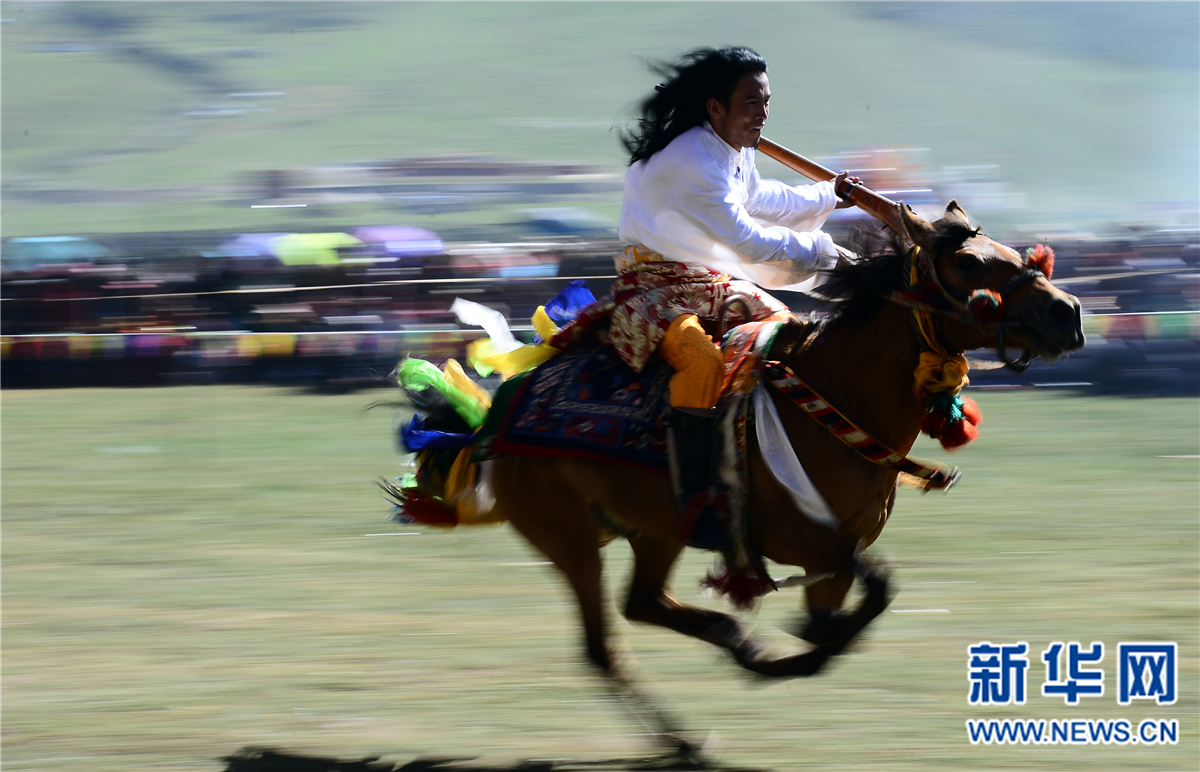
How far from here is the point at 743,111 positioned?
459 centimetres

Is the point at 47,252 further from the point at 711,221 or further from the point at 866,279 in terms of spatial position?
the point at 866,279

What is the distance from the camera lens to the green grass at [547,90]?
168 feet

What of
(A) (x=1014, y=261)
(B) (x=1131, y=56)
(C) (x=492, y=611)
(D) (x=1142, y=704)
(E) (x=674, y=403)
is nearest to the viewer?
(A) (x=1014, y=261)

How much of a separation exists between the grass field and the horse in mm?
526

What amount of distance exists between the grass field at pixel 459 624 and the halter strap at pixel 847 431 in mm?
984

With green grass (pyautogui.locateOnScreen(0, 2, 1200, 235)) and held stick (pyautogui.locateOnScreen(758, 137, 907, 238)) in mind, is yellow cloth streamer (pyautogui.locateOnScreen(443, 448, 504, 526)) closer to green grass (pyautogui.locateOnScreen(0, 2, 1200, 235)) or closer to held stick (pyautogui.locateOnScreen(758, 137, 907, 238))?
held stick (pyautogui.locateOnScreen(758, 137, 907, 238))

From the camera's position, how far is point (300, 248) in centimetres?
1956

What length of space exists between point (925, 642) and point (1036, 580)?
4.32ft

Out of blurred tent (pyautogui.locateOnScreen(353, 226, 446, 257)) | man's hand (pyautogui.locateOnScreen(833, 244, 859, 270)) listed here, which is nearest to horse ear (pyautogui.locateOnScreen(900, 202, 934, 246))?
man's hand (pyautogui.locateOnScreen(833, 244, 859, 270))

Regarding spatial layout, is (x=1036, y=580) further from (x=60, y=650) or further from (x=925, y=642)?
(x=60, y=650)

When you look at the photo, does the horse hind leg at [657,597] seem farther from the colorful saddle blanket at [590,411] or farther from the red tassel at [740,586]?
the colorful saddle blanket at [590,411]

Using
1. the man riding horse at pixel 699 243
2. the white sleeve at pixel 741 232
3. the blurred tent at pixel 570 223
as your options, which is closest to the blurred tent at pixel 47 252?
the blurred tent at pixel 570 223

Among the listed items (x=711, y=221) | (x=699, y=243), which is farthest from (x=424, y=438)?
(x=711, y=221)

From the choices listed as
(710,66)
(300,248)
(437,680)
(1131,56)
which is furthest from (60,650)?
(1131,56)
